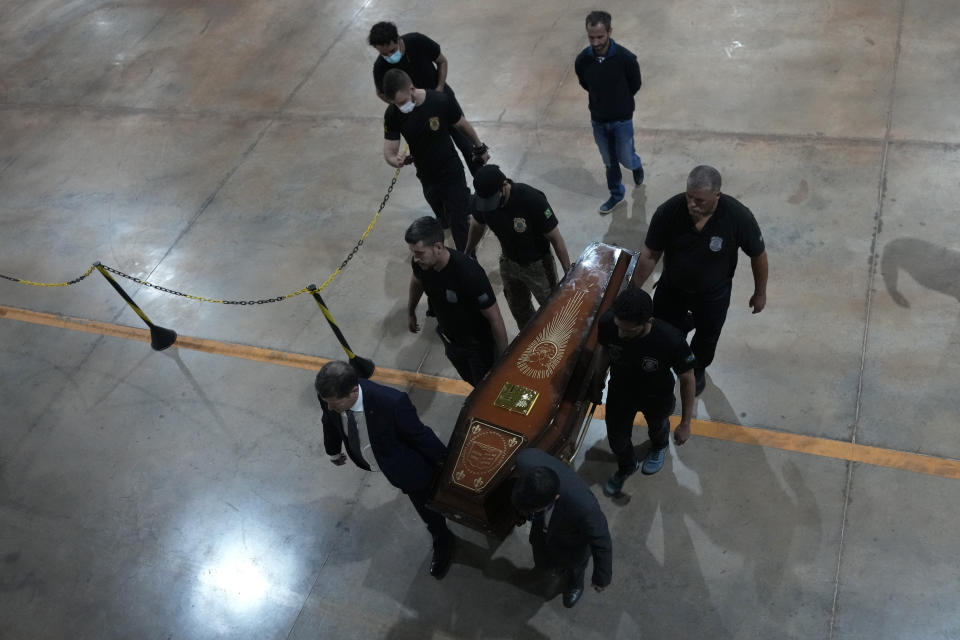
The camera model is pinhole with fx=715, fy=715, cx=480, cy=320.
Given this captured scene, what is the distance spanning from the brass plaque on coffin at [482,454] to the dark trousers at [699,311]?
132cm

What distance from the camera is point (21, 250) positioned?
8125 mm

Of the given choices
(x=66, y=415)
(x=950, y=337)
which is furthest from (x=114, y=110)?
(x=950, y=337)

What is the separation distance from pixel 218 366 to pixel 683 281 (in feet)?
13.6

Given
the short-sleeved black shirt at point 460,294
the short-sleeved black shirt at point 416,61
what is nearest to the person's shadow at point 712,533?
the short-sleeved black shirt at point 460,294

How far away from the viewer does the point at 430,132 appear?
575 cm

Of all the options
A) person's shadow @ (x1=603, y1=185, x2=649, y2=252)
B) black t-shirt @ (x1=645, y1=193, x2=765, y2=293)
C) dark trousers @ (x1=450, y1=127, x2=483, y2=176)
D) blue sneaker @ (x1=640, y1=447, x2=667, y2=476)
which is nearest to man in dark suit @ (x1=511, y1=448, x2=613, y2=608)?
blue sneaker @ (x1=640, y1=447, x2=667, y2=476)

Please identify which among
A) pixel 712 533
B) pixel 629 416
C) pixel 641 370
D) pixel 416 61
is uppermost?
pixel 416 61

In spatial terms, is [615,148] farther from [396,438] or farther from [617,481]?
[396,438]

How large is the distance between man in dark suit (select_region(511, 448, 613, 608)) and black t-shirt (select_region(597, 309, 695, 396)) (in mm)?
686

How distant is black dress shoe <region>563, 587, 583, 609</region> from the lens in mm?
4289

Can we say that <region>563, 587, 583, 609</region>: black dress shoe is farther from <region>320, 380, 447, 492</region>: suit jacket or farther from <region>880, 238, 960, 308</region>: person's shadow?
<region>880, 238, 960, 308</region>: person's shadow

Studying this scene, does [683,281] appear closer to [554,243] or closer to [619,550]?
[554,243]

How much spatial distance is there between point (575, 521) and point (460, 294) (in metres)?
1.55

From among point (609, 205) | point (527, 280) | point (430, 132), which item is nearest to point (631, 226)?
point (609, 205)
